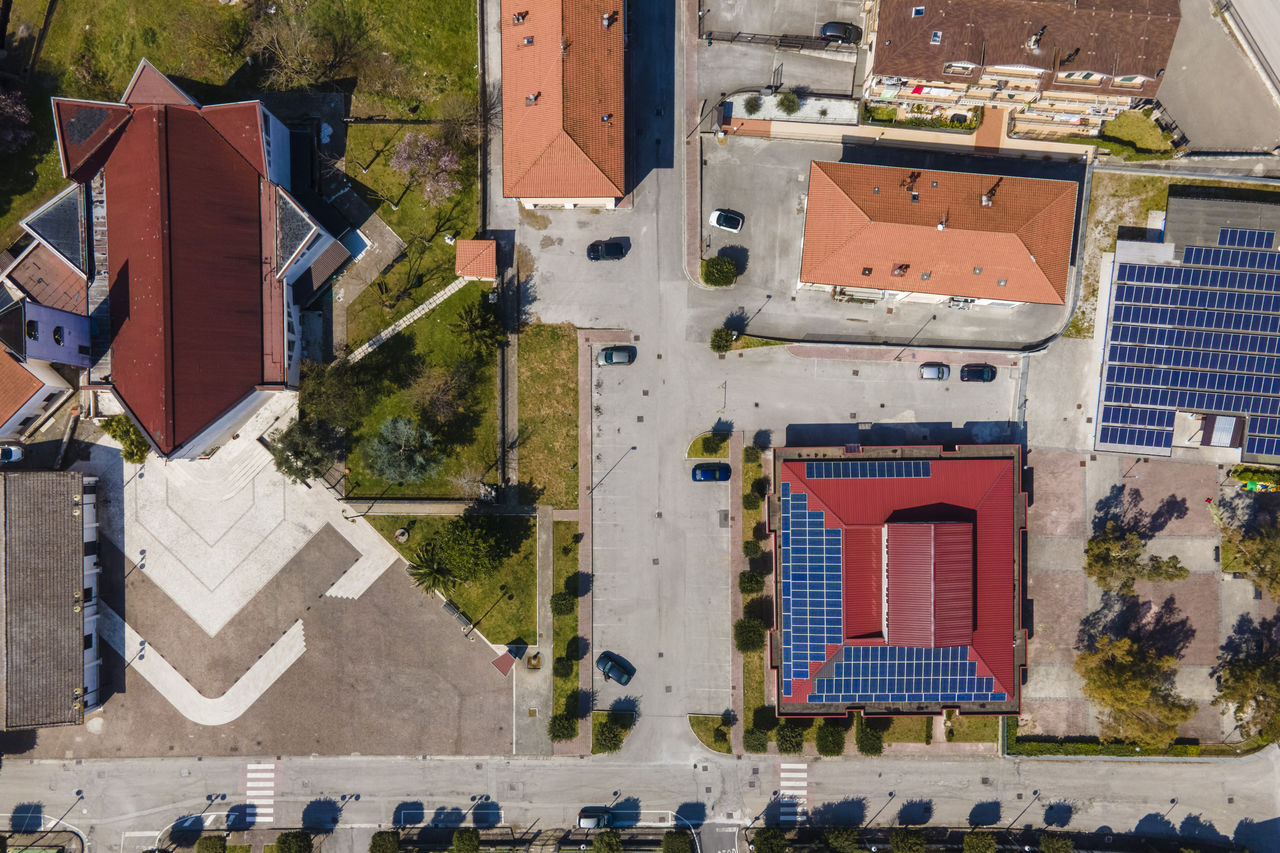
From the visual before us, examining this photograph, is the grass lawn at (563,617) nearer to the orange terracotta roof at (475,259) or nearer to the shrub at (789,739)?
the shrub at (789,739)

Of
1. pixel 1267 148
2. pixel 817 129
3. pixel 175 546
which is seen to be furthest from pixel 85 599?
pixel 1267 148

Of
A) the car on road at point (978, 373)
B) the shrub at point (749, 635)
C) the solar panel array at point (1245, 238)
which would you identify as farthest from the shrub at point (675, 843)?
the solar panel array at point (1245, 238)

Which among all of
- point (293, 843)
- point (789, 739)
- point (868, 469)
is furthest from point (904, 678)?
point (293, 843)

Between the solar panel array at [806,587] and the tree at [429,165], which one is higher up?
the tree at [429,165]

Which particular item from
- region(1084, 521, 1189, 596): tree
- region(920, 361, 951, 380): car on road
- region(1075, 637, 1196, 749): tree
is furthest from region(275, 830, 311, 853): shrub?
region(1084, 521, 1189, 596): tree

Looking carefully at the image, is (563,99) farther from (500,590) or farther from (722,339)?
(500,590)

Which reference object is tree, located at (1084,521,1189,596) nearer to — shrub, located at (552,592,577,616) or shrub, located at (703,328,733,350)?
shrub, located at (703,328,733,350)
